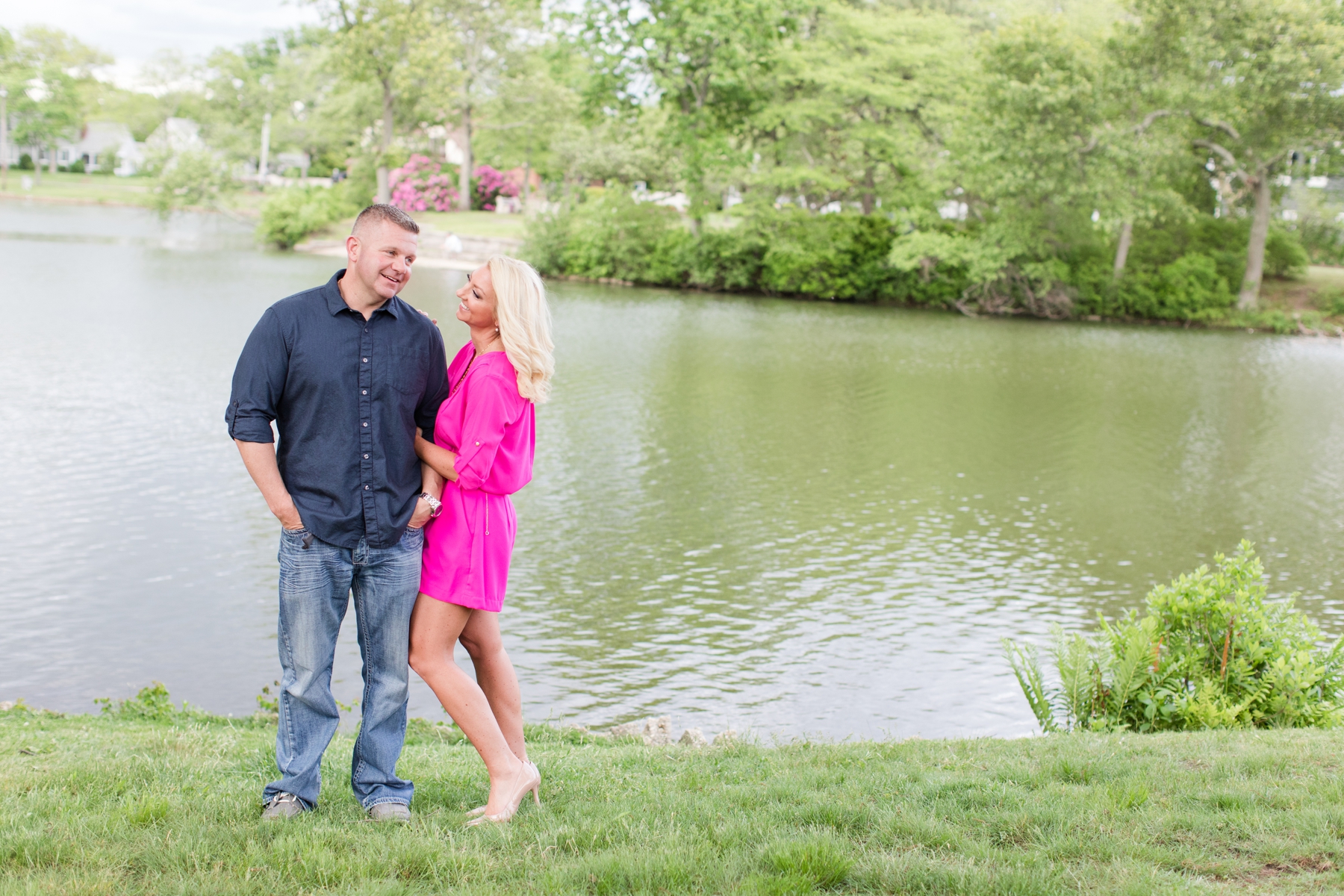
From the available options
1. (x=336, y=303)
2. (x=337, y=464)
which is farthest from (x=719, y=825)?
(x=336, y=303)

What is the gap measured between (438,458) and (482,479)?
0.58 feet

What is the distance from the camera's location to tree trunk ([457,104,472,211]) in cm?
5438

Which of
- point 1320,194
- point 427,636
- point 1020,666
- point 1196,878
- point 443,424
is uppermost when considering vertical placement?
point 1320,194

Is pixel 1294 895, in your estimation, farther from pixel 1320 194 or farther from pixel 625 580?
pixel 1320 194

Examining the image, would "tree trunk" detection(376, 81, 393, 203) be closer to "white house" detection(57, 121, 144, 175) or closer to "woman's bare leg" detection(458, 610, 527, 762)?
"white house" detection(57, 121, 144, 175)

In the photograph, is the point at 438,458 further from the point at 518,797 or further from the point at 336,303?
the point at 518,797

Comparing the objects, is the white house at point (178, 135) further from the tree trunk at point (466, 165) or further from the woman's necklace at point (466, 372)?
the woman's necklace at point (466, 372)

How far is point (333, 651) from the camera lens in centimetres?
379

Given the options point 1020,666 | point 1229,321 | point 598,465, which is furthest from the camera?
point 1229,321

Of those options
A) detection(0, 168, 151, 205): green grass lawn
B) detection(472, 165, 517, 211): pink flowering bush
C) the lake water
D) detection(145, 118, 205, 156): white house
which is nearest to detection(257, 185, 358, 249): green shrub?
detection(145, 118, 205, 156): white house

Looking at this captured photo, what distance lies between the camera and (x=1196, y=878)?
3312 millimetres

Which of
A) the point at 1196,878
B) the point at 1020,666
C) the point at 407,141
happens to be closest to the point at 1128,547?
the point at 1020,666

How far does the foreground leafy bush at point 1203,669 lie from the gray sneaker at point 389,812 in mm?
4349

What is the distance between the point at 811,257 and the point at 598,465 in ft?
83.3
